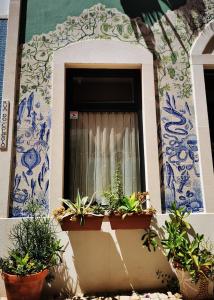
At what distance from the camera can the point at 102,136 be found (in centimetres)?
512

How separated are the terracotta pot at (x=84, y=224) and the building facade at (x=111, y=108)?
0.83ft

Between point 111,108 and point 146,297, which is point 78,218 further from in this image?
point 111,108

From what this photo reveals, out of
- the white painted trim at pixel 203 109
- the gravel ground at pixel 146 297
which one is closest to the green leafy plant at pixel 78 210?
the gravel ground at pixel 146 297

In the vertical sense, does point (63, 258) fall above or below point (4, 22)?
below

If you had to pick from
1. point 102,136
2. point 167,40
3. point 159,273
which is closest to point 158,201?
point 159,273

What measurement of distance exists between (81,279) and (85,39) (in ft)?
12.4

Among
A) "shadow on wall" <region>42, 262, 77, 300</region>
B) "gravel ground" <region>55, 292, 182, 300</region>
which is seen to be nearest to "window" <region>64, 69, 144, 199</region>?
"shadow on wall" <region>42, 262, 77, 300</region>

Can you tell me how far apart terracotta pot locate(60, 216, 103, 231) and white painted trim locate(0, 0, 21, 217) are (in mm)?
923

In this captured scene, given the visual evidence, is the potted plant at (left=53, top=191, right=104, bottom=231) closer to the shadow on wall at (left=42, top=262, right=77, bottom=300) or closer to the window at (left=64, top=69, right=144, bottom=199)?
the window at (left=64, top=69, right=144, bottom=199)

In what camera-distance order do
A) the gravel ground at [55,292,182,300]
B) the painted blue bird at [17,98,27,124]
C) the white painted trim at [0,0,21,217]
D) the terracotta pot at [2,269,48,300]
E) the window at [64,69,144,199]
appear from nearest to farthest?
the terracotta pot at [2,269,48,300] → the gravel ground at [55,292,182,300] → the white painted trim at [0,0,21,217] → the painted blue bird at [17,98,27,124] → the window at [64,69,144,199]

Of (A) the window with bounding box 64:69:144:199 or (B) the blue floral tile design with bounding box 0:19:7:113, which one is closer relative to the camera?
(A) the window with bounding box 64:69:144:199

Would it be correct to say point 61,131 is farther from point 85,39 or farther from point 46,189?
point 85,39

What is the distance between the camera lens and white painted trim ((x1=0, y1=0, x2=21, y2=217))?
14.9 ft

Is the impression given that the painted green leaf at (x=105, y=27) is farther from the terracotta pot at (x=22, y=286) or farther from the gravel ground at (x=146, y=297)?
the gravel ground at (x=146, y=297)
